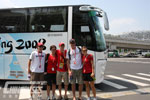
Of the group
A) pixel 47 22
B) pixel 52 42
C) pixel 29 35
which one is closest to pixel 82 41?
pixel 52 42

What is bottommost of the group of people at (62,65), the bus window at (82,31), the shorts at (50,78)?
the shorts at (50,78)

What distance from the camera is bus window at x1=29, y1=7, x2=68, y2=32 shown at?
7353 millimetres

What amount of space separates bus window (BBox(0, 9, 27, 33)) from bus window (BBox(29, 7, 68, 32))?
40 cm

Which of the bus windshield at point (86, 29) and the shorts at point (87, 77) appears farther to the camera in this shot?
the bus windshield at point (86, 29)

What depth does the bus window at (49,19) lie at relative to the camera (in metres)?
7.35

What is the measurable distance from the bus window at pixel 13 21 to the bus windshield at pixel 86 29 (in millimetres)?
2365

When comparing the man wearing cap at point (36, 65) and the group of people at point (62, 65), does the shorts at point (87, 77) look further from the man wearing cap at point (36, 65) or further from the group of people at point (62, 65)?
the man wearing cap at point (36, 65)

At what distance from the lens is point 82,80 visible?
5.73 meters

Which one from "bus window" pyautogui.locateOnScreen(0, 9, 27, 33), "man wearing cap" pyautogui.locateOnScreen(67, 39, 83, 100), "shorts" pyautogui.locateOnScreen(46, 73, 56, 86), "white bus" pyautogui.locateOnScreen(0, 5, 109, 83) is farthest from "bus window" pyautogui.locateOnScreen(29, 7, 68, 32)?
"shorts" pyautogui.locateOnScreen(46, 73, 56, 86)

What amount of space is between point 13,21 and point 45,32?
1.71m

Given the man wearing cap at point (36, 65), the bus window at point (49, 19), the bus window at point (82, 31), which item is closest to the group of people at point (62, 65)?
the man wearing cap at point (36, 65)

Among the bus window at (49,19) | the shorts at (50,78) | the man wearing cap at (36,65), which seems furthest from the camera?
the bus window at (49,19)

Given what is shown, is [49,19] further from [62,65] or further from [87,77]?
[87,77]

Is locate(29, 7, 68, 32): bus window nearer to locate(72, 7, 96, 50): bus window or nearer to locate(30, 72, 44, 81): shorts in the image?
locate(72, 7, 96, 50): bus window
